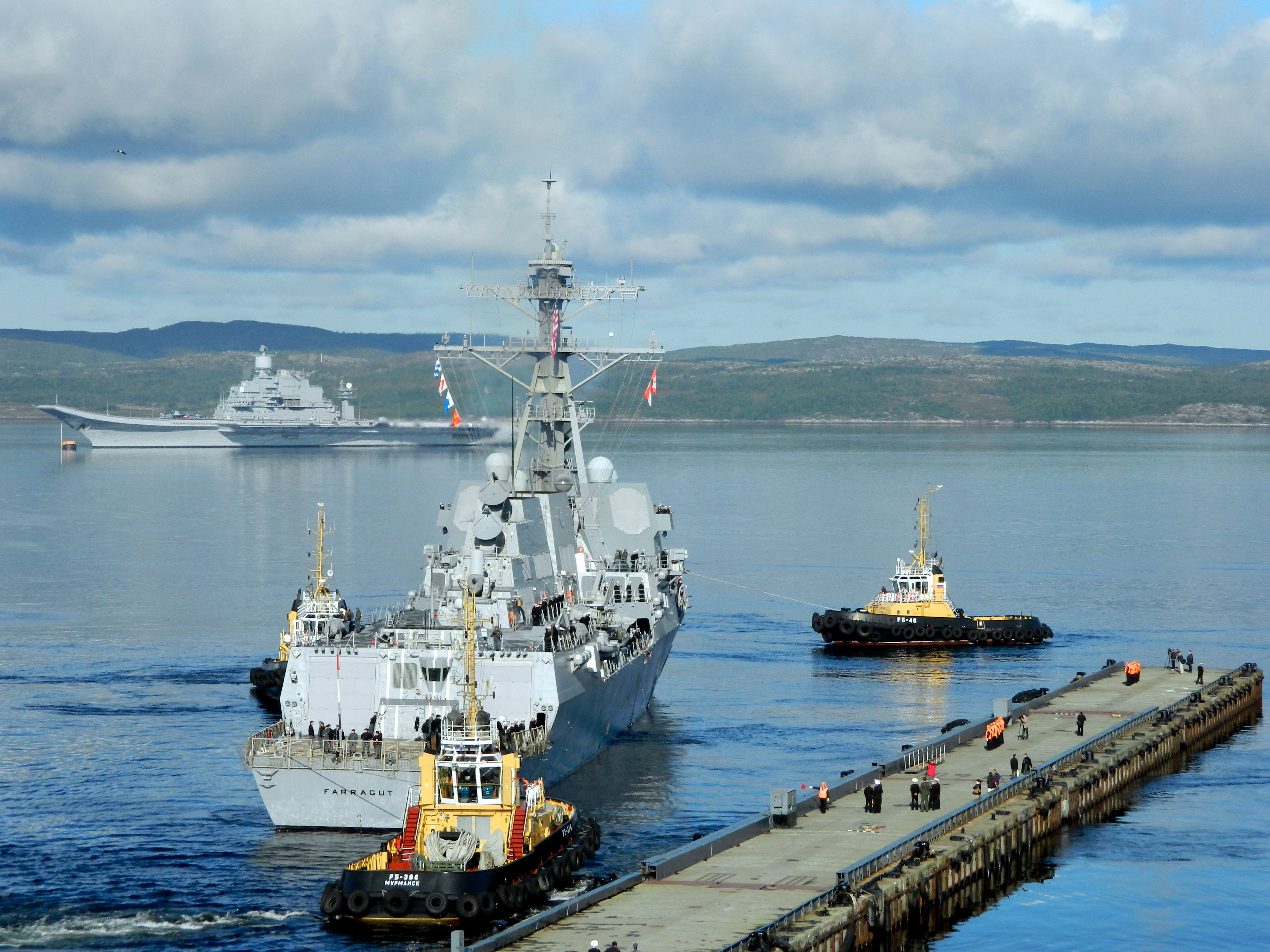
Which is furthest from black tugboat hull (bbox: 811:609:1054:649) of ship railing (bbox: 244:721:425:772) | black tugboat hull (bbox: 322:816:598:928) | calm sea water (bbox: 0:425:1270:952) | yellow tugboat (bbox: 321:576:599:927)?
black tugboat hull (bbox: 322:816:598:928)

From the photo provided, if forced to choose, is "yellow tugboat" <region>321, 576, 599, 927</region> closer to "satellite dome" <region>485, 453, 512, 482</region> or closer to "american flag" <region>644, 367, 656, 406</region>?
"satellite dome" <region>485, 453, 512, 482</region>

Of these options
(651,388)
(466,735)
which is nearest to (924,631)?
(651,388)

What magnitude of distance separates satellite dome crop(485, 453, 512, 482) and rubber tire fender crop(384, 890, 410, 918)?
75.3 feet

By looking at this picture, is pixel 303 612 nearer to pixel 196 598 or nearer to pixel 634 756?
Answer: pixel 634 756

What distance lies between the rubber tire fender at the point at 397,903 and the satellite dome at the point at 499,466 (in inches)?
903

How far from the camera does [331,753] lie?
1571 inches

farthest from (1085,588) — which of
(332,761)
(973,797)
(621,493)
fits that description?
(332,761)

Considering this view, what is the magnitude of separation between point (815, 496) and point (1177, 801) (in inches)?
4208

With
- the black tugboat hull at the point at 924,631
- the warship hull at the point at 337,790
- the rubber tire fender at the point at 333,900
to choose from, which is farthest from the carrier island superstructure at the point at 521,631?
the black tugboat hull at the point at 924,631

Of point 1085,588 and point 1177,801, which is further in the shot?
point 1085,588

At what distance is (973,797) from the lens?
40.9 m

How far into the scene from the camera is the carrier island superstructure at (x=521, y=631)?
1560 inches

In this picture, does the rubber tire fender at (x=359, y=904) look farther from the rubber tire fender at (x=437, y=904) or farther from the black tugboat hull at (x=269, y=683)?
the black tugboat hull at (x=269, y=683)

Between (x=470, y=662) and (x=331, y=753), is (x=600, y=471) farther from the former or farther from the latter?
(x=470, y=662)
